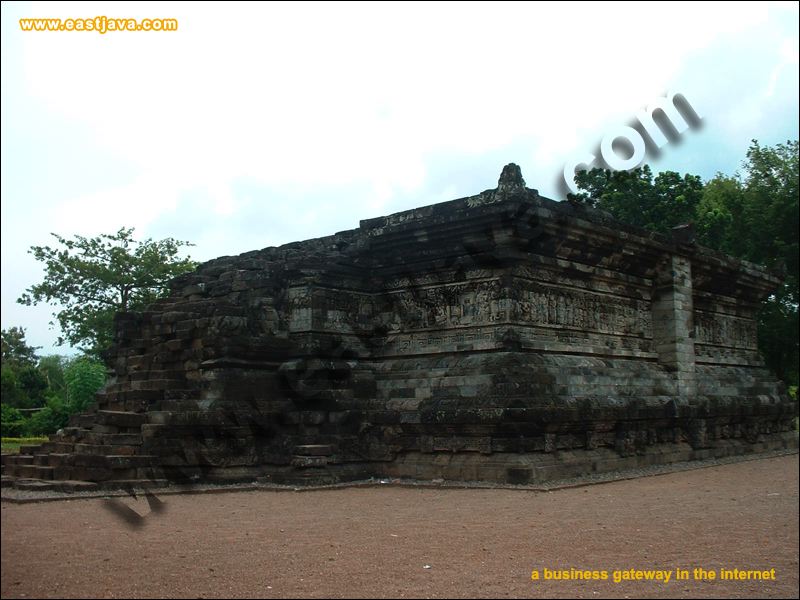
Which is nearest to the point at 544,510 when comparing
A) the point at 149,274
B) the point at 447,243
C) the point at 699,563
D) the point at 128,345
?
the point at 699,563

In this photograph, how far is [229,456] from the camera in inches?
460

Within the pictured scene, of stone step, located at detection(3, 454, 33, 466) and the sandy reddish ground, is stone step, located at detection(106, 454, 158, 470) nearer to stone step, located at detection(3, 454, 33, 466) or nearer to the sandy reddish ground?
the sandy reddish ground

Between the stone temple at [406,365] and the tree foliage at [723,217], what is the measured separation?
366cm

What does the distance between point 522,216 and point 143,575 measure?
8.56 metres

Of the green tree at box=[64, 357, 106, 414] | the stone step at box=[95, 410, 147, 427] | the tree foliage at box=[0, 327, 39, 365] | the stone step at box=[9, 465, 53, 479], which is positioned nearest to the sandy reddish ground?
the tree foliage at box=[0, 327, 39, 365]

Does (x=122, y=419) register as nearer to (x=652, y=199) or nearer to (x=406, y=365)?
(x=406, y=365)

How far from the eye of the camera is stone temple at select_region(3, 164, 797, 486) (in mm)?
11625

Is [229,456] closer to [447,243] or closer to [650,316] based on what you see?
[447,243]

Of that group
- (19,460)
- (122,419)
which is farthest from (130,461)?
(19,460)

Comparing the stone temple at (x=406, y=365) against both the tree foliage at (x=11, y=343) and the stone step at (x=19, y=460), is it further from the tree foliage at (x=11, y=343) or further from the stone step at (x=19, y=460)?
the tree foliage at (x=11, y=343)

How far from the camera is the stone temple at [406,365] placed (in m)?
11.6

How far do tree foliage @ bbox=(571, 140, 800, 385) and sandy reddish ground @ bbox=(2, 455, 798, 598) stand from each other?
30.7 ft

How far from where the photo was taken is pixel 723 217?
26.2 metres

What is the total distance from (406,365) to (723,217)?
16782 millimetres
